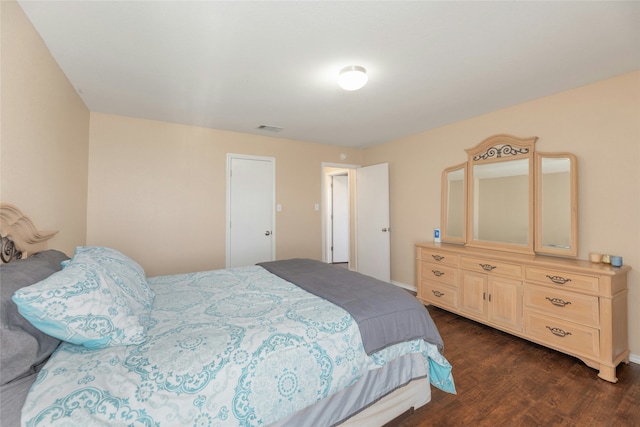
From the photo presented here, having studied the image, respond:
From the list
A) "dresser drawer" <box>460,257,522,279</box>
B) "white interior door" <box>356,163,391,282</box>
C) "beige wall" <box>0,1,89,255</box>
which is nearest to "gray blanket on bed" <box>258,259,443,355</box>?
"dresser drawer" <box>460,257,522,279</box>

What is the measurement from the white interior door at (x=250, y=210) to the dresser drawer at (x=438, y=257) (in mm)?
2203

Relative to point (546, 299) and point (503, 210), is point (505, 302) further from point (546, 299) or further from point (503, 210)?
point (503, 210)

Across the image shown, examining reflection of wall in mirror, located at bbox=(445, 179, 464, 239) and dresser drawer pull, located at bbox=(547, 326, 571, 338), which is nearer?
dresser drawer pull, located at bbox=(547, 326, 571, 338)

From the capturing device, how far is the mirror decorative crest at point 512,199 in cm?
255

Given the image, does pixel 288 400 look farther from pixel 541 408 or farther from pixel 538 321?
pixel 538 321

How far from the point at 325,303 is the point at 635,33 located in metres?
2.66

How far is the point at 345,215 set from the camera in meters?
6.34

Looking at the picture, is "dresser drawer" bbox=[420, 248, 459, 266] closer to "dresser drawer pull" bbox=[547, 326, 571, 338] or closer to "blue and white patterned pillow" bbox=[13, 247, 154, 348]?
"dresser drawer pull" bbox=[547, 326, 571, 338]

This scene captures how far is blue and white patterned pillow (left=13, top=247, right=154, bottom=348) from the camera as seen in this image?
38.2 inches

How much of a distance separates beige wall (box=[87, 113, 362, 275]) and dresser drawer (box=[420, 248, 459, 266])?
2.04 metres

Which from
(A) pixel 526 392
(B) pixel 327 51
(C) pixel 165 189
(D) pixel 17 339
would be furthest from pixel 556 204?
(C) pixel 165 189

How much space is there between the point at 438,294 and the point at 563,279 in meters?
1.27

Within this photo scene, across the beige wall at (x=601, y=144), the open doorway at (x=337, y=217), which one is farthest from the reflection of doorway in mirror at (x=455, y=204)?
the open doorway at (x=337, y=217)

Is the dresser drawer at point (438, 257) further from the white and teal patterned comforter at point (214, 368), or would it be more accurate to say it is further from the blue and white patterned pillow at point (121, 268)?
the blue and white patterned pillow at point (121, 268)
